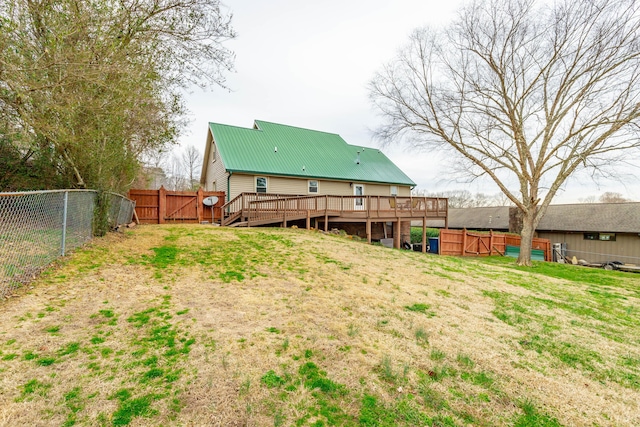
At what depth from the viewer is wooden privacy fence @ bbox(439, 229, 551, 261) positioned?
60.0ft

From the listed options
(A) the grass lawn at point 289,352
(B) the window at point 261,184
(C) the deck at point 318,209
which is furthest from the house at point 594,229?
(B) the window at point 261,184

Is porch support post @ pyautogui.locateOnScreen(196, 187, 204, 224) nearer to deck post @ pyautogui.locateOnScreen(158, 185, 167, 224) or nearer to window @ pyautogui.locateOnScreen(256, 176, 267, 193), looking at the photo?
deck post @ pyautogui.locateOnScreen(158, 185, 167, 224)

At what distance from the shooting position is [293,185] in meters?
16.9

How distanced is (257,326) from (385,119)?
573 inches

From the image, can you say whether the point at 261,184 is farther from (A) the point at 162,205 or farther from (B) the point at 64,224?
(B) the point at 64,224

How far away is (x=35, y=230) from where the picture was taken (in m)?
4.51

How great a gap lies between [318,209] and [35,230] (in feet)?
35.2

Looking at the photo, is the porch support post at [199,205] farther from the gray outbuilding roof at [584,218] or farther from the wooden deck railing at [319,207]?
the gray outbuilding roof at [584,218]

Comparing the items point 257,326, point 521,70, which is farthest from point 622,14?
point 257,326

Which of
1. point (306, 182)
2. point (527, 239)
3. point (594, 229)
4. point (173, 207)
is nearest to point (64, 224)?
point (173, 207)

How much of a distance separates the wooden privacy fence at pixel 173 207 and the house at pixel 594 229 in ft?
79.3

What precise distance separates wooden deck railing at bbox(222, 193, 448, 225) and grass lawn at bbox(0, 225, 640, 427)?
7.40 metres

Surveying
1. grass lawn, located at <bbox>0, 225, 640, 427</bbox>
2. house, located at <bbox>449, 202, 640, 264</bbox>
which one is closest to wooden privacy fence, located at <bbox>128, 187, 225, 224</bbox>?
grass lawn, located at <bbox>0, 225, 640, 427</bbox>

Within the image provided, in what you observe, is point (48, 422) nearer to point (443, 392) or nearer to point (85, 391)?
point (85, 391)
